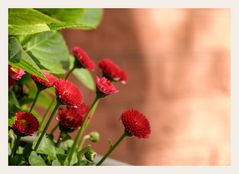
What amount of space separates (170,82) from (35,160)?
3.10ft

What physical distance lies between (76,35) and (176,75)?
26 centimetres

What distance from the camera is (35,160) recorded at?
46 cm

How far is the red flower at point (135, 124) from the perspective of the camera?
467 mm

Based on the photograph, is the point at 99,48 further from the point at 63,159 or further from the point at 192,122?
the point at 63,159

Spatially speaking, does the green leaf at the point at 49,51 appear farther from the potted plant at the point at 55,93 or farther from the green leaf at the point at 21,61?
the green leaf at the point at 21,61

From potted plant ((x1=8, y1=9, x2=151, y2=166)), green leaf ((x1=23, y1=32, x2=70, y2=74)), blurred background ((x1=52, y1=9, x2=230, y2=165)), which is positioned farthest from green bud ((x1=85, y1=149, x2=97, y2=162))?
blurred background ((x1=52, y1=9, x2=230, y2=165))

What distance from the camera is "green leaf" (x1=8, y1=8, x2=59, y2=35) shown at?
45cm

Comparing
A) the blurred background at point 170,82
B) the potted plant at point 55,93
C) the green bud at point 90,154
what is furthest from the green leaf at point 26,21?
the blurred background at point 170,82

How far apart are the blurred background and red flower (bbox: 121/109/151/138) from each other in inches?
33.2

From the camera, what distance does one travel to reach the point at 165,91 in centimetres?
140

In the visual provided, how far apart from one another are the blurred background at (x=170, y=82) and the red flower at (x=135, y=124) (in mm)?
843

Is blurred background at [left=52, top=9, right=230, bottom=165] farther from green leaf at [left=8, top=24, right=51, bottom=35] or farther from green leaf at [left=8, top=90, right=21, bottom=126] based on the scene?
green leaf at [left=8, top=24, right=51, bottom=35]

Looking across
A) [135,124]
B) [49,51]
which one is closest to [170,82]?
[49,51]
